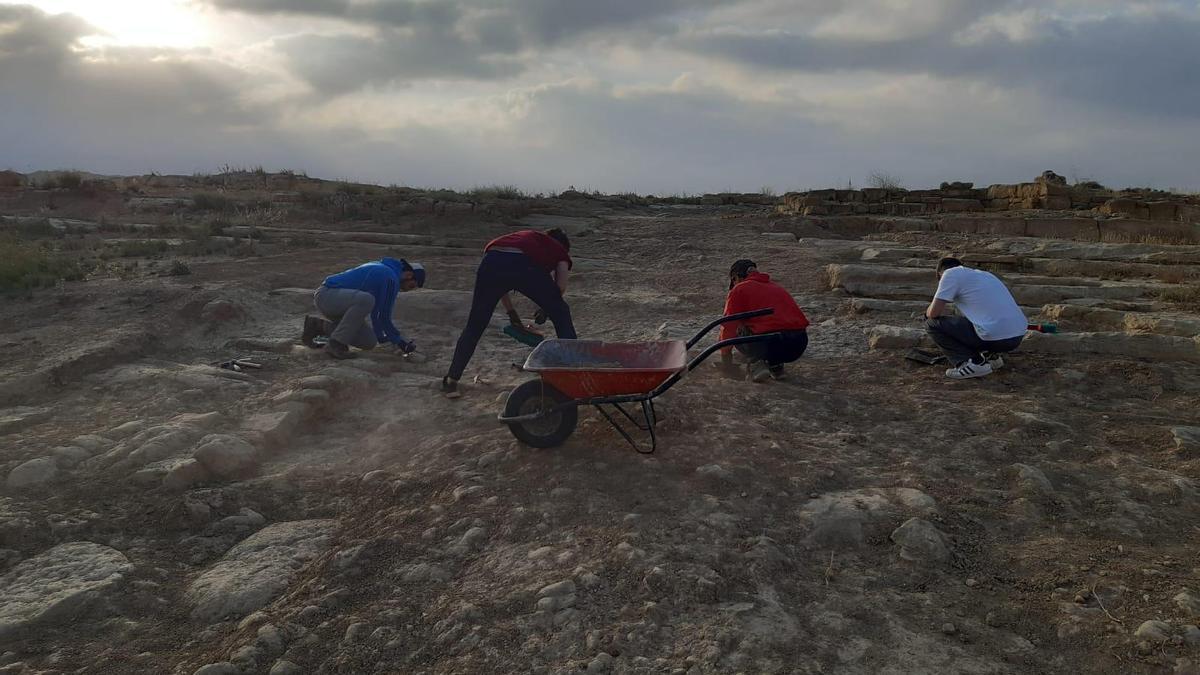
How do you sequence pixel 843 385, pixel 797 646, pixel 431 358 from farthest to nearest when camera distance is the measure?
pixel 431 358 < pixel 843 385 < pixel 797 646

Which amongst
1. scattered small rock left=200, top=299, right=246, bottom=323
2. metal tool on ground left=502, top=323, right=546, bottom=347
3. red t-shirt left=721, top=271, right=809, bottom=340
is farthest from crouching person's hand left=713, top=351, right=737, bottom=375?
scattered small rock left=200, top=299, right=246, bottom=323

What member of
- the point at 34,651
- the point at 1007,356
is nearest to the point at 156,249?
the point at 34,651

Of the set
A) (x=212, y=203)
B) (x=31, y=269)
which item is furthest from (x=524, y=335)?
(x=212, y=203)

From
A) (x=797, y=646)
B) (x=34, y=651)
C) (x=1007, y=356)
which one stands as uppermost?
(x=1007, y=356)

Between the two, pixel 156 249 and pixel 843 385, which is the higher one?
pixel 156 249

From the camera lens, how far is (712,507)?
3598mm

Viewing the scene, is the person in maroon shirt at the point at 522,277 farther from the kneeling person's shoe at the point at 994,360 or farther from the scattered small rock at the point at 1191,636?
the scattered small rock at the point at 1191,636

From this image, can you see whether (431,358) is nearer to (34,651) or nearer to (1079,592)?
(34,651)

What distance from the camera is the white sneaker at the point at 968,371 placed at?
18.1 ft

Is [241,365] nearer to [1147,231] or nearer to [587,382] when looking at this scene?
[587,382]

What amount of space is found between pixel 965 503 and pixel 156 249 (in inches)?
505

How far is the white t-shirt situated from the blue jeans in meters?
2.99

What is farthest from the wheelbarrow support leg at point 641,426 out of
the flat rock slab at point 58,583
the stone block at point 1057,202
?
the stone block at point 1057,202

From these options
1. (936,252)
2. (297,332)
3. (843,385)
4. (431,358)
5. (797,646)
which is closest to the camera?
(797,646)
